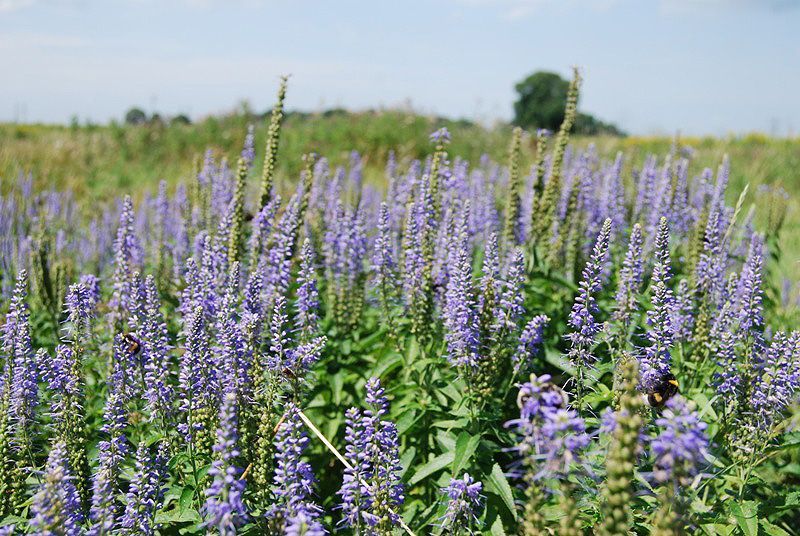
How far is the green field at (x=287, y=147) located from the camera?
68.3 feet

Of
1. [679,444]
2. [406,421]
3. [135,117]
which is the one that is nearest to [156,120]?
[135,117]

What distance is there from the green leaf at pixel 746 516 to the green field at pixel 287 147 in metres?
15.0

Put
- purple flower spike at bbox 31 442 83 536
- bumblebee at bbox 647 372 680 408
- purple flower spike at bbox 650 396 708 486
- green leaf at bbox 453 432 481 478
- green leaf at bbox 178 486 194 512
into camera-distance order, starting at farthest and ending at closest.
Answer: green leaf at bbox 453 432 481 478 < green leaf at bbox 178 486 194 512 < bumblebee at bbox 647 372 680 408 < purple flower spike at bbox 31 442 83 536 < purple flower spike at bbox 650 396 708 486

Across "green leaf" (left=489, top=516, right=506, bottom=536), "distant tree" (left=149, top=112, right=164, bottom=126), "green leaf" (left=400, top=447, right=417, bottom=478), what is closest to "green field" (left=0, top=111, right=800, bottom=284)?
"distant tree" (left=149, top=112, right=164, bottom=126)

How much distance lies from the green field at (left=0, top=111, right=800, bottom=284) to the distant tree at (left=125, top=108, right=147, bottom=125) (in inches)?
43.0

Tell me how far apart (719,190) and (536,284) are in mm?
2062

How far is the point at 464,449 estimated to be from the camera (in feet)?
12.8

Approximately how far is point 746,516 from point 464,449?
5.18 ft

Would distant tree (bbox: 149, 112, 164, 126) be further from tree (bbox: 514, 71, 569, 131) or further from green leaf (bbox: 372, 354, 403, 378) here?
tree (bbox: 514, 71, 569, 131)

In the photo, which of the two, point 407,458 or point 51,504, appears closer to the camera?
point 51,504

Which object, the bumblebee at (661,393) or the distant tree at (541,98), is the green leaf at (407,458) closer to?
the bumblebee at (661,393)

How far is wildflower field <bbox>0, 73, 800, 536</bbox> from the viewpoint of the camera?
2.94 m

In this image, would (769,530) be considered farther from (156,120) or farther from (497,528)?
(156,120)

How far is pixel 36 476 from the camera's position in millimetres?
3881
